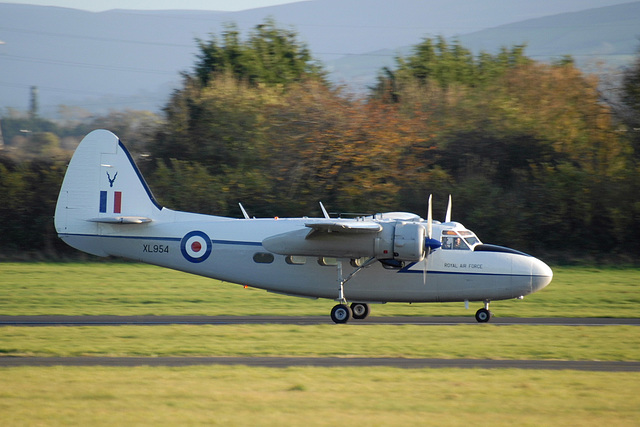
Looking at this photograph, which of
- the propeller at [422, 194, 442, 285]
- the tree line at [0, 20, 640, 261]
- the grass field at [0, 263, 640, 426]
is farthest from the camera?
the tree line at [0, 20, 640, 261]

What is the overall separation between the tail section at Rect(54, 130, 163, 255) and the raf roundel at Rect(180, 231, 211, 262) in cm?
101

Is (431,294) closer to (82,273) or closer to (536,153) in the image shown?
(82,273)

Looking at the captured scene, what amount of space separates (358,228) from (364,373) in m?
4.84

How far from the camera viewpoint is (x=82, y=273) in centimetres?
2567

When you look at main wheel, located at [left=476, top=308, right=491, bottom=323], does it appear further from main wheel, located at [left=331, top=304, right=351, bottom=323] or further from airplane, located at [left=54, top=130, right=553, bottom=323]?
main wheel, located at [left=331, top=304, right=351, bottom=323]

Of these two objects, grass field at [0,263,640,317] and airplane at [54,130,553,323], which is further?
grass field at [0,263,640,317]

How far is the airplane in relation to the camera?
1573 centimetres

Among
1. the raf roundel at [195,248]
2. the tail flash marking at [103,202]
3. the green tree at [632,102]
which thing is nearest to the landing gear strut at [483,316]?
the raf roundel at [195,248]

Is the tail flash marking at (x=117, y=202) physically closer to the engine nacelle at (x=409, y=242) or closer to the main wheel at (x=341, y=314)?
the main wheel at (x=341, y=314)

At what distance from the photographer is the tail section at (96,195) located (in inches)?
656

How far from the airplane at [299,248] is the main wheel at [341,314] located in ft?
0.07

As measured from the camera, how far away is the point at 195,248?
54.2ft

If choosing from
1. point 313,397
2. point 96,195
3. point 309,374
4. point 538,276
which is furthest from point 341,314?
point 313,397

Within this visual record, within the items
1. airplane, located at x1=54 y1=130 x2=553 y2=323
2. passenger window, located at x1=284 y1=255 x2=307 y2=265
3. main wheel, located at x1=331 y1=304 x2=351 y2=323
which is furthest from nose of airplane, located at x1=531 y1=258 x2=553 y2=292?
passenger window, located at x1=284 y1=255 x2=307 y2=265
